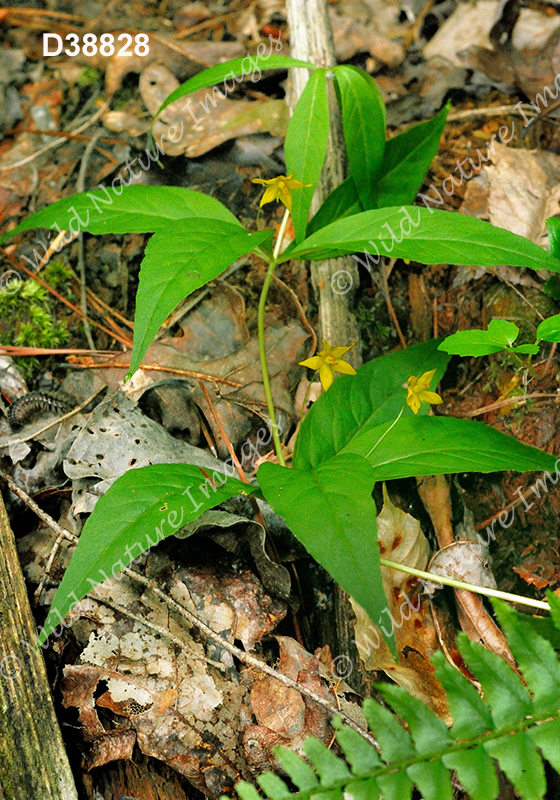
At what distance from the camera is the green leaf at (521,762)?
1.31 m

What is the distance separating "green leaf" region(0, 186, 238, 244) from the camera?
2.19 meters

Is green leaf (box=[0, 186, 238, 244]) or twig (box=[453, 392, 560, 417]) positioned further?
twig (box=[453, 392, 560, 417])

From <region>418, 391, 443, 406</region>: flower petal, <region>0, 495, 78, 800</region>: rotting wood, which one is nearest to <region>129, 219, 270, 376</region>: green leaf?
<region>418, 391, 443, 406</region>: flower petal

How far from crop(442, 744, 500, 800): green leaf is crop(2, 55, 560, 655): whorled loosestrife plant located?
26cm

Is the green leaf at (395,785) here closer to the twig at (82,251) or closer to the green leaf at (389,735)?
the green leaf at (389,735)

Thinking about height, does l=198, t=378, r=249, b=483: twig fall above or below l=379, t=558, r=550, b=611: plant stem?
above

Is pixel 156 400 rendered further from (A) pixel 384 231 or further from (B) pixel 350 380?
(A) pixel 384 231

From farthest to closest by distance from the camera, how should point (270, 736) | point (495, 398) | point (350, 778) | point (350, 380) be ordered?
point (495, 398)
point (350, 380)
point (270, 736)
point (350, 778)

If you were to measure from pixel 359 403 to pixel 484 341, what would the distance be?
0.47 m

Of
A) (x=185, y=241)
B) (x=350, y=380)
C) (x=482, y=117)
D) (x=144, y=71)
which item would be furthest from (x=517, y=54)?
(x=185, y=241)

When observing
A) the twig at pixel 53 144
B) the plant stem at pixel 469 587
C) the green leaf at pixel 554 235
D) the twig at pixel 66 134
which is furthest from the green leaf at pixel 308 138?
the twig at pixel 53 144

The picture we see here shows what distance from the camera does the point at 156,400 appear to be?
253 centimetres

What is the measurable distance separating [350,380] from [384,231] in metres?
0.52

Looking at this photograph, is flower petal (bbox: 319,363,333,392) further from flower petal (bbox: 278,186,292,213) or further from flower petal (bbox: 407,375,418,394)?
flower petal (bbox: 278,186,292,213)
